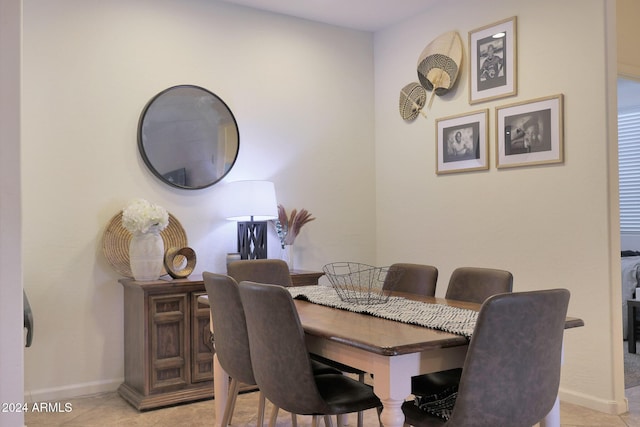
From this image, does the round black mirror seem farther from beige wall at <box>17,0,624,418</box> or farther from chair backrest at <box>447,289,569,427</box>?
chair backrest at <box>447,289,569,427</box>

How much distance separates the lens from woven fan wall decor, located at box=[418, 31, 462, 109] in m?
4.28

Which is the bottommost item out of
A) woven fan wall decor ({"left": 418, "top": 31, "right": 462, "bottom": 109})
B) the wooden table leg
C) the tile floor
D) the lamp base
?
the tile floor

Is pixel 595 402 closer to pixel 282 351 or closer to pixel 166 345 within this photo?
pixel 282 351

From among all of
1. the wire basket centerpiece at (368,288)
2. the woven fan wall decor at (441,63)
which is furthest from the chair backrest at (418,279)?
the woven fan wall decor at (441,63)

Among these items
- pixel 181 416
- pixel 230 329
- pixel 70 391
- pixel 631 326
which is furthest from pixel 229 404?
pixel 631 326

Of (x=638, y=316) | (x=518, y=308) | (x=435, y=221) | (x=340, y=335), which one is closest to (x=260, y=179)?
(x=435, y=221)

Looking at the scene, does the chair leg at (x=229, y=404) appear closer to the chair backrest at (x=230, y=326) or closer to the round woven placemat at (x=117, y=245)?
the chair backrest at (x=230, y=326)

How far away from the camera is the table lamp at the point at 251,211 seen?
4086mm

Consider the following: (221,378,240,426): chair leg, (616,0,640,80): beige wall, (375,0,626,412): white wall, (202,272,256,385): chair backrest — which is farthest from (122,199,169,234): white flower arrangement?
(616,0,640,80): beige wall

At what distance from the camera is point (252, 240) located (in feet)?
13.9

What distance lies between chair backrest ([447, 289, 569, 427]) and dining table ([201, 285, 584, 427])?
0.07 m

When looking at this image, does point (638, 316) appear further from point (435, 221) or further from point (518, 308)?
point (518, 308)

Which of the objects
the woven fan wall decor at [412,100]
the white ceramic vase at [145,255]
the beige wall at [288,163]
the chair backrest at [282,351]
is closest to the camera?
the chair backrest at [282,351]

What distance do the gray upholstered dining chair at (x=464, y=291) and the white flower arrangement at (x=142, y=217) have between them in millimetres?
1799
